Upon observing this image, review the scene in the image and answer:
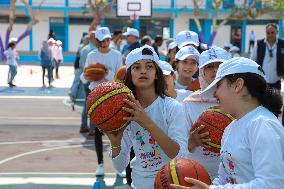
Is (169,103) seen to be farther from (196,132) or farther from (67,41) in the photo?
(67,41)

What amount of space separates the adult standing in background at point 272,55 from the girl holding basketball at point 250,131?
6.58 m

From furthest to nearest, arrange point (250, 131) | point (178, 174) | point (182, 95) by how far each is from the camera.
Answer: point (182, 95)
point (178, 174)
point (250, 131)

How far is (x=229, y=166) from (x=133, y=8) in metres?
17.5

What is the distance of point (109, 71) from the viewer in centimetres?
793

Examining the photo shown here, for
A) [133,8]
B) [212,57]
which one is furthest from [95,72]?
[133,8]

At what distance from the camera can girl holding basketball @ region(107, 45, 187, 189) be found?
352 cm

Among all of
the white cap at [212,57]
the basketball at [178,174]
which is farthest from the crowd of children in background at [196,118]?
Result: the basketball at [178,174]

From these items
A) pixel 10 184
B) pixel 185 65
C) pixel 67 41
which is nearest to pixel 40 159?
pixel 10 184

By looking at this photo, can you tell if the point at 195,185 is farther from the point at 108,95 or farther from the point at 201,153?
the point at 201,153

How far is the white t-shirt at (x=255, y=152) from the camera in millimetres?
2314

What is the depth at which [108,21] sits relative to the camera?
44500 millimetres

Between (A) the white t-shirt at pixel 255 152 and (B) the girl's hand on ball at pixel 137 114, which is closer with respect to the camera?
(A) the white t-shirt at pixel 255 152

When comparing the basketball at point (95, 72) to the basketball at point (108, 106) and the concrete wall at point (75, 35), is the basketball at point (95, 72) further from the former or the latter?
the concrete wall at point (75, 35)

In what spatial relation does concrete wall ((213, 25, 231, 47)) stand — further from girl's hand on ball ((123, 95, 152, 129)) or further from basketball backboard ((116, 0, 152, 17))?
girl's hand on ball ((123, 95, 152, 129))
